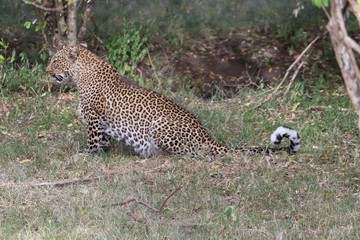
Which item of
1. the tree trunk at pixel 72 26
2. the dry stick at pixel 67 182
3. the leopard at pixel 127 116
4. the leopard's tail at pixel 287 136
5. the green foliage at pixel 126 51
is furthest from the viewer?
the green foliage at pixel 126 51

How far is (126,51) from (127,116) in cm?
270

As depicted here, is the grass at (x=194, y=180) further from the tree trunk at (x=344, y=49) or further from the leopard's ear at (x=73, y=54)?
the tree trunk at (x=344, y=49)

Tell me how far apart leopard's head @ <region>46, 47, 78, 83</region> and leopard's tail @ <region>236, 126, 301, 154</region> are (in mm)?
1837

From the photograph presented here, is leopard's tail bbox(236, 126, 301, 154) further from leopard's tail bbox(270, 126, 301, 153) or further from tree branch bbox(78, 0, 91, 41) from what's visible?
tree branch bbox(78, 0, 91, 41)

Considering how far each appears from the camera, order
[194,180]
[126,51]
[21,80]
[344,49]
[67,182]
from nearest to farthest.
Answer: [344,49]
[67,182]
[194,180]
[21,80]
[126,51]

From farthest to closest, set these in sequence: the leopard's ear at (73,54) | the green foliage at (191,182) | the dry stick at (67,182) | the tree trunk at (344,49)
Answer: the leopard's ear at (73,54)
the dry stick at (67,182)
the green foliage at (191,182)
the tree trunk at (344,49)

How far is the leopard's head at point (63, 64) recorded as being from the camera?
8633 mm

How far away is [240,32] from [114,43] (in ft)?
6.51

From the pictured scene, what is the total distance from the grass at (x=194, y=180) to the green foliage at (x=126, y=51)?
96 centimetres

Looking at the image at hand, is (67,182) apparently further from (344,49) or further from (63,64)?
(344,49)

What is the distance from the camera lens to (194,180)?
24.1 feet

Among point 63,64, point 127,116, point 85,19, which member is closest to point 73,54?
point 63,64

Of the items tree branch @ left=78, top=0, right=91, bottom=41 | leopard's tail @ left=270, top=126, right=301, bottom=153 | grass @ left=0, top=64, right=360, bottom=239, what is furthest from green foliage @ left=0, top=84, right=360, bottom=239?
tree branch @ left=78, top=0, right=91, bottom=41

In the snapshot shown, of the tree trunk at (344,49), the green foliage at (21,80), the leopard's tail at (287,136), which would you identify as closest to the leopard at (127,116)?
the leopard's tail at (287,136)
